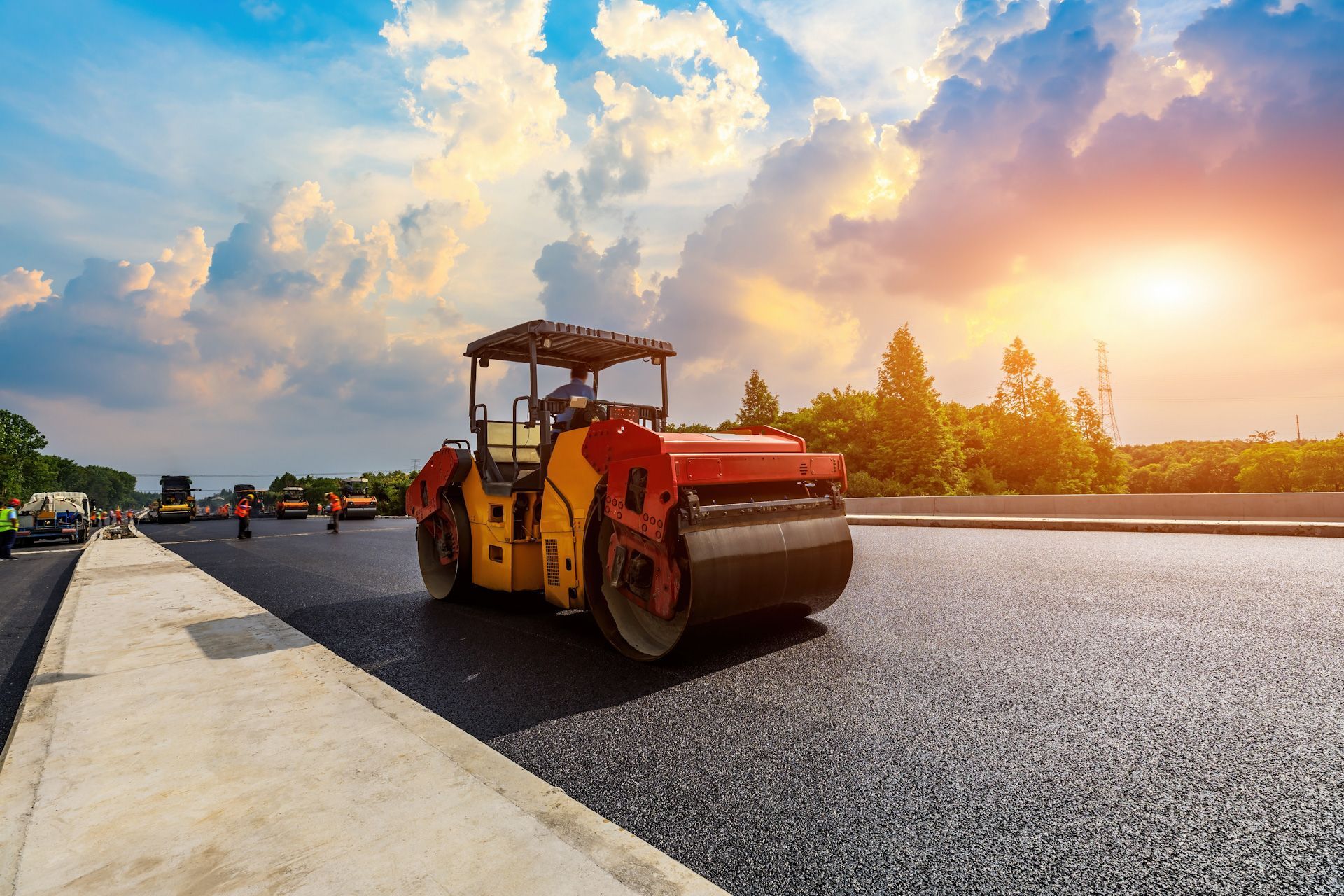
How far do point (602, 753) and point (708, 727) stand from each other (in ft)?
1.89

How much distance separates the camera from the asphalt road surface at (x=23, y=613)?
503cm

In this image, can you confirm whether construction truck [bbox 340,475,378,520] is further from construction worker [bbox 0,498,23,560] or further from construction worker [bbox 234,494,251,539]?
construction worker [bbox 0,498,23,560]

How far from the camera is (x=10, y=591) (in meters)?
10.8

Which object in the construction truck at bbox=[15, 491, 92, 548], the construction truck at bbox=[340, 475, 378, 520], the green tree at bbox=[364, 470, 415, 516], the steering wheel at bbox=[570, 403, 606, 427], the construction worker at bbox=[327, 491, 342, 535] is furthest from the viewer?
the green tree at bbox=[364, 470, 415, 516]

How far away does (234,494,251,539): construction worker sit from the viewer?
60.7 feet

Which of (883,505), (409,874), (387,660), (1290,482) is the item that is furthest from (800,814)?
(1290,482)

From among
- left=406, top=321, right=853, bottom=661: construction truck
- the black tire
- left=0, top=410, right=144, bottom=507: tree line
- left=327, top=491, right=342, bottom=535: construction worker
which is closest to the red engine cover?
left=406, top=321, right=853, bottom=661: construction truck

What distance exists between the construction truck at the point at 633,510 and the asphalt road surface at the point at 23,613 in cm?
324

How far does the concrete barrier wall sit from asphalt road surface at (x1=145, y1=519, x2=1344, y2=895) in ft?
26.3

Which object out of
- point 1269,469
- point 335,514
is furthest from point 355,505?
point 1269,469

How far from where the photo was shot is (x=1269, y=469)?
175 ft

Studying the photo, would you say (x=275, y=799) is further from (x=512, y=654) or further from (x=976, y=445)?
(x=976, y=445)

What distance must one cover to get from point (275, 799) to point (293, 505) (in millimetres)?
43762

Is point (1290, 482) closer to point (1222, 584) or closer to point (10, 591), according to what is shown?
point (1222, 584)
